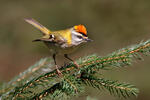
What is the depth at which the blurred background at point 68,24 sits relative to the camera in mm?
4906

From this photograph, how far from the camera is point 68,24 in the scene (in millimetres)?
5391

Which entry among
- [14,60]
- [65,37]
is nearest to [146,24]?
[65,37]

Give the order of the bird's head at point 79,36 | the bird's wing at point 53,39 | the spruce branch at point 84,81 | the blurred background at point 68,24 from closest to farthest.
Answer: the spruce branch at point 84,81 < the bird's head at point 79,36 < the bird's wing at point 53,39 < the blurred background at point 68,24

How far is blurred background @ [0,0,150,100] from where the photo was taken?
4.91m

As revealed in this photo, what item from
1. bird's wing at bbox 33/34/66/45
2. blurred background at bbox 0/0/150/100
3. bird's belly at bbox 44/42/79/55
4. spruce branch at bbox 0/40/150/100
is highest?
blurred background at bbox 0/0/150/100

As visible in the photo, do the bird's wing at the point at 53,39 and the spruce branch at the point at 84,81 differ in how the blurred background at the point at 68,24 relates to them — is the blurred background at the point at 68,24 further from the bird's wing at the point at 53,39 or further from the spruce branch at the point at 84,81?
the spruce branch at the point at 84,81

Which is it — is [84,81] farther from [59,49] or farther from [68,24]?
[68,24]

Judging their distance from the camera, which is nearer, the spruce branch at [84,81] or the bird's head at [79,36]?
the spruce branch at [84,81]

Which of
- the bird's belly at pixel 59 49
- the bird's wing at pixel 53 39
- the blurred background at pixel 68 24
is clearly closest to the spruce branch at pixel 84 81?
the bird's belly at pixel 59 49

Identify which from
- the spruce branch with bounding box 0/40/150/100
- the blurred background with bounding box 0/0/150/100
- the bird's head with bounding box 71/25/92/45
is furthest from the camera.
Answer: the blurred background with bounding box 0/0/150/100

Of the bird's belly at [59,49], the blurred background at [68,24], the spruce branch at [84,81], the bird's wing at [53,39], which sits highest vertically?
the blurred background at [68,24]

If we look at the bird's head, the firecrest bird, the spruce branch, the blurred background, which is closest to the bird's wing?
the firecrest bird

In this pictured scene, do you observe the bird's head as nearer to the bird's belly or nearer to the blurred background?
the bird's belly

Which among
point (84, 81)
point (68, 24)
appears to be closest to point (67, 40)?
point (84, 81)
